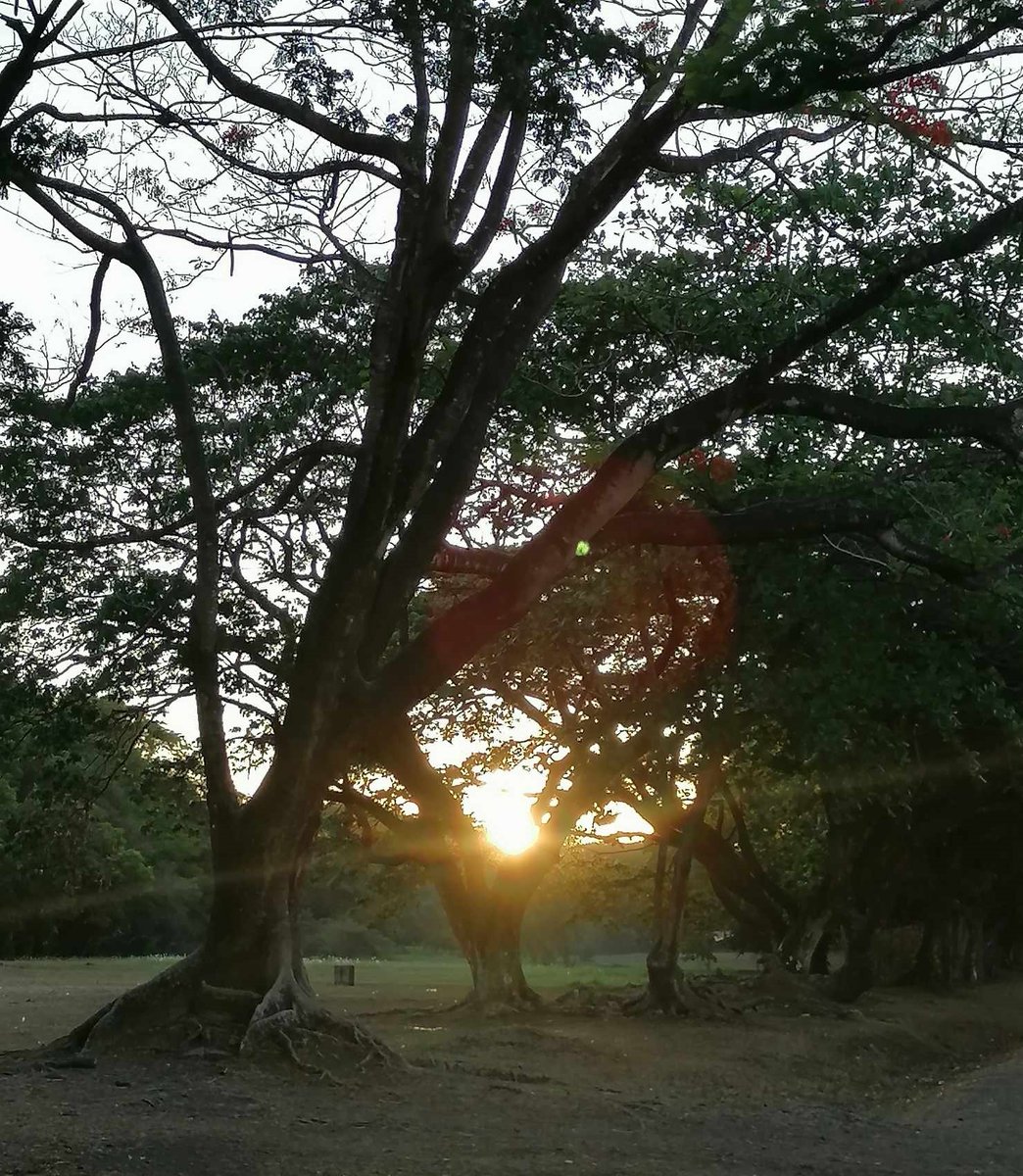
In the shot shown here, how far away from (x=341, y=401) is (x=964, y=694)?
27.9ft

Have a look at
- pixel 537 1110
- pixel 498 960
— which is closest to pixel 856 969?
pixel 498 960

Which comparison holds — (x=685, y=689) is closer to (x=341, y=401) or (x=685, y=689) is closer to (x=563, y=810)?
(x=563, y=810)

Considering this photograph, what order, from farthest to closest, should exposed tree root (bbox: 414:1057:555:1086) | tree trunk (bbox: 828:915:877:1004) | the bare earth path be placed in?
tree trunk (bbox: 828:915:877:1004) → exposed tree root (bbox: 414:1057:555:1086) → the bare earth path

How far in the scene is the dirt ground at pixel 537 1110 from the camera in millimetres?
8367

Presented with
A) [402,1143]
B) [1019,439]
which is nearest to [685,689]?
[1019,439]

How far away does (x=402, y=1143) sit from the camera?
355 inches

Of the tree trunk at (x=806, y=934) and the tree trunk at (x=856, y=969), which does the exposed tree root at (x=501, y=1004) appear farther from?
the tree trunk at (x=806, y=934)

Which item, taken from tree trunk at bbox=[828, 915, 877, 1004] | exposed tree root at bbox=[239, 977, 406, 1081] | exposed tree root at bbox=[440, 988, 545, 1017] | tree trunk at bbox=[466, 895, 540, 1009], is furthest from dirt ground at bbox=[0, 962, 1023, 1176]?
tree trunk at bbox=[828, 915, 877, 1004]

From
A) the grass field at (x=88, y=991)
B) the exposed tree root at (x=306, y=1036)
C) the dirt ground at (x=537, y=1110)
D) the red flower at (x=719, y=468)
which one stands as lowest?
the grass field at (x=88, y=991)

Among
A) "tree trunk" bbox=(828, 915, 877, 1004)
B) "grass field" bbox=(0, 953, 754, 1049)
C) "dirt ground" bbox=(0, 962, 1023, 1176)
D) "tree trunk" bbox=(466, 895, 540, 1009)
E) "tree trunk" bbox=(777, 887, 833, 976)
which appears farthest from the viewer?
"tree trunk" bbox=(777, 887, 833, 976)

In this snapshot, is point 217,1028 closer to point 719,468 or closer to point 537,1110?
point 537,1110

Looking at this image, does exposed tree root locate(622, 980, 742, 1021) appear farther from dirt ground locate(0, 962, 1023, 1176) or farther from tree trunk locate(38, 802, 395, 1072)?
tree trunk locate(38, 802, 395, 1072)

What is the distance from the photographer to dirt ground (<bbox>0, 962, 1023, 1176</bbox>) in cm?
837

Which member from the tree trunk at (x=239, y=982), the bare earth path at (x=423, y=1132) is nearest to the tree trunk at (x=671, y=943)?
the bare earth path at (x=423, y=1132)
